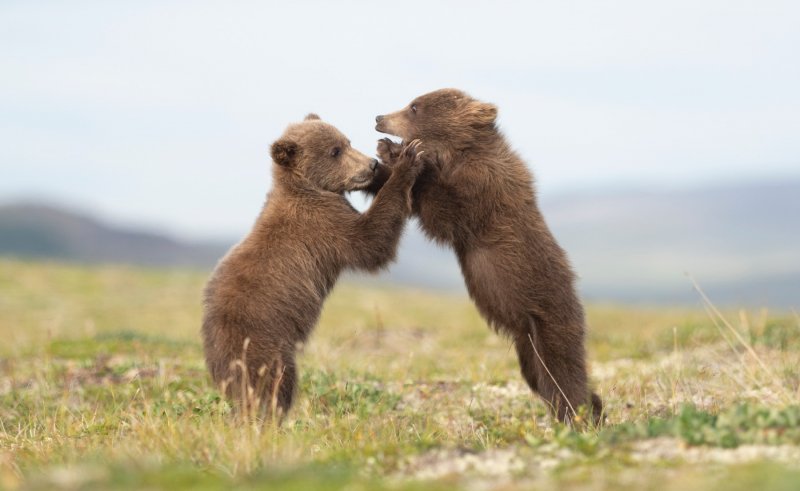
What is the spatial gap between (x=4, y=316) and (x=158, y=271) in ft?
46.4

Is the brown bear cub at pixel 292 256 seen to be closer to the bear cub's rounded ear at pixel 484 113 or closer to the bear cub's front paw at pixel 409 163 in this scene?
the bear cub's front paw at pixel 409 163

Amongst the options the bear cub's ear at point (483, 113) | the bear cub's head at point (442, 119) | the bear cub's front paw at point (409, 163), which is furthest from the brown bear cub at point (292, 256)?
the bear cub's ear at point (483, 113)

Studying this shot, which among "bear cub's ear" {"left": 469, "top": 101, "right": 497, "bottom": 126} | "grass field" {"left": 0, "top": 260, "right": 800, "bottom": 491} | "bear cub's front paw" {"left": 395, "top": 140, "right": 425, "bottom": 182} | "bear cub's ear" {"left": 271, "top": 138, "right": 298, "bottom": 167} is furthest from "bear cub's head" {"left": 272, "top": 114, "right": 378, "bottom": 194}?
"grass field" {"left": 0, "top": 260, "right": 800, "bottom": 491}

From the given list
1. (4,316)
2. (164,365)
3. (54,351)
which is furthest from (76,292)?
(164,365)

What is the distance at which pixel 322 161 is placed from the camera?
763 centimetres

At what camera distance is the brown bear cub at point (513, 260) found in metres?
7.02

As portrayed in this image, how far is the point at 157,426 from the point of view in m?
6.00

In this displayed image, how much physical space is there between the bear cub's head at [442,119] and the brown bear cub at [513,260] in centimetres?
21

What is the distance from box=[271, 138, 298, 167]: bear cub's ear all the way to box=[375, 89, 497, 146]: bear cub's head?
875mm

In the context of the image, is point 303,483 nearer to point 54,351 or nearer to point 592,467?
Answer: point 592,467

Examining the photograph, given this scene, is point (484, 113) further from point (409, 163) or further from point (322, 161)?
point (322, 161)

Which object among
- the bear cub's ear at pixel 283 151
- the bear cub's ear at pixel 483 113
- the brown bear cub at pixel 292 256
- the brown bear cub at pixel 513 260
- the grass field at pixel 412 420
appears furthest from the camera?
the bear cub's ear at pixel 483 113

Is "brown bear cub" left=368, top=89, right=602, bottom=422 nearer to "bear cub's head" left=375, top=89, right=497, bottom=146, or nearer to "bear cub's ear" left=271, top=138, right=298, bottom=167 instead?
"bear cub's head" left=375, top=89, right=497, bottom=146

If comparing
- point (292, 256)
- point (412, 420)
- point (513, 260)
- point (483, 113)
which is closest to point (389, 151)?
point (483, 113)
